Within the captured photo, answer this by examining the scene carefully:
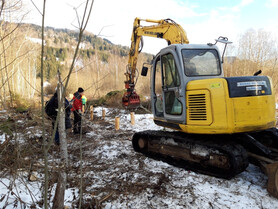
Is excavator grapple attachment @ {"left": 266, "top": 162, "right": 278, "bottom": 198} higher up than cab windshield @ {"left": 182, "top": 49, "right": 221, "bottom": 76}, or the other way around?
cab windshield @ {"left": 182, "top": 49, "right": 221, "bottom": 76}

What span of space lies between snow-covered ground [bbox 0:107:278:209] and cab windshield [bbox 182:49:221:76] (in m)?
2.17

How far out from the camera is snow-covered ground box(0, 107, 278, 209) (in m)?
3.06

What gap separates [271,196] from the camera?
127 inches

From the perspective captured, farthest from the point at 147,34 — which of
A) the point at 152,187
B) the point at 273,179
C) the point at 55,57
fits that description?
the point at 273,179

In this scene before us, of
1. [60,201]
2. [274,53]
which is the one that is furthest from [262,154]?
[274,53]

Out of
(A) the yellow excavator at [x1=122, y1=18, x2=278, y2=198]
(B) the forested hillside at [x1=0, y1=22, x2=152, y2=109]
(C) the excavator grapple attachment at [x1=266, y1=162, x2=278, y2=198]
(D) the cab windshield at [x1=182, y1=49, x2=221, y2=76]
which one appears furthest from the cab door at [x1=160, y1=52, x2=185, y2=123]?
(C) the excavator grapple attachment at [x1=266, y1=162, x2=278, y2=198]

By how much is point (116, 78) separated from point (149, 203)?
33746mm

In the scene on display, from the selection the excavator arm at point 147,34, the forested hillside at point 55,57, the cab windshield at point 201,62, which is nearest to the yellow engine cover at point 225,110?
the cab windshield at point 201,62

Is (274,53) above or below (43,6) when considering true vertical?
above

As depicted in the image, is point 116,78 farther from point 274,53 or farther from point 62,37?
point 62,37

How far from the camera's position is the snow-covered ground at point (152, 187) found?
3062 millimetres

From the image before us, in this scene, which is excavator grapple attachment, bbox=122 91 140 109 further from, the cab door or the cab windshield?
the cab windshield

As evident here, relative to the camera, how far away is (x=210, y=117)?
3.70 m

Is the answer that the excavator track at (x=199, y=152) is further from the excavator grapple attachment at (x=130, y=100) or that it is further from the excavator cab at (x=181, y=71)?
the excavator grapple attachment at (x=130, y=100)
